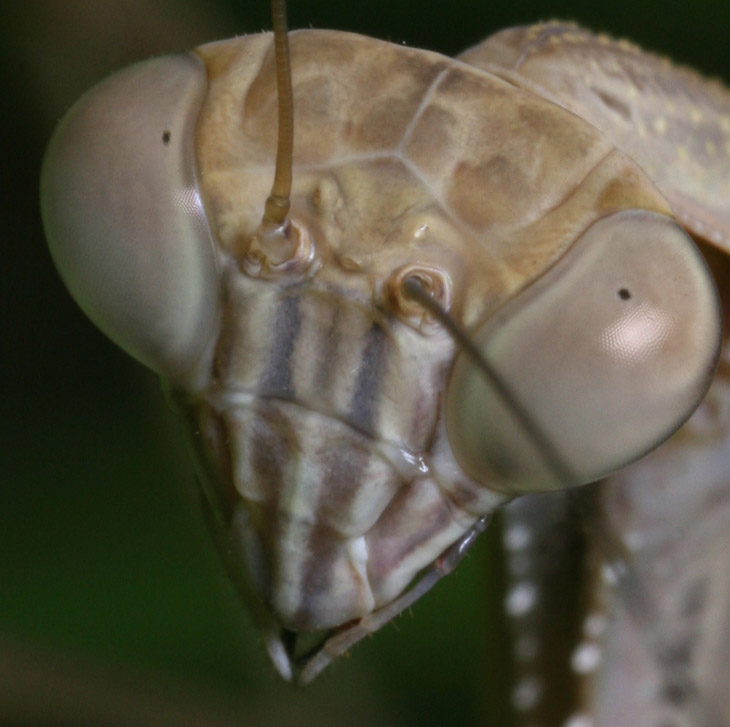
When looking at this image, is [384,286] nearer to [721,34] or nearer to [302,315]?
[302,315]

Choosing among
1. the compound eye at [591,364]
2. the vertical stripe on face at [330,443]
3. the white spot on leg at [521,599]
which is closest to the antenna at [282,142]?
the vertical stripe on face at [330,443]

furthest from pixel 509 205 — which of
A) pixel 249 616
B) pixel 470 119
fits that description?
pixel 249 616

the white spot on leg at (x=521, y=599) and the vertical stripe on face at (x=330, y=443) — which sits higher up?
the vertical stripe on face at (x=330, y=443)

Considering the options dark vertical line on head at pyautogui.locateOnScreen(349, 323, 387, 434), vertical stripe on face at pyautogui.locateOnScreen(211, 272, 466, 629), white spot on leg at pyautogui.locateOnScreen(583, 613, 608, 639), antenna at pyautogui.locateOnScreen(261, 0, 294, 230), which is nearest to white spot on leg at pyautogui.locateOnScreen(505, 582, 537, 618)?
white spot on leg at pyautogui.locateOnScreen(583, 613, 608, 639)

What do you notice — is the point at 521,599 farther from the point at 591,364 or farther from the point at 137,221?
the point at 137,221

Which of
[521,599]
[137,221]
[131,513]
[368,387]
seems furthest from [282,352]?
[131,513]

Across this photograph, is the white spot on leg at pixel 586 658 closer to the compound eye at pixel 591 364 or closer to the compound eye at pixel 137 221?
the compound eye at pixel 591 364
